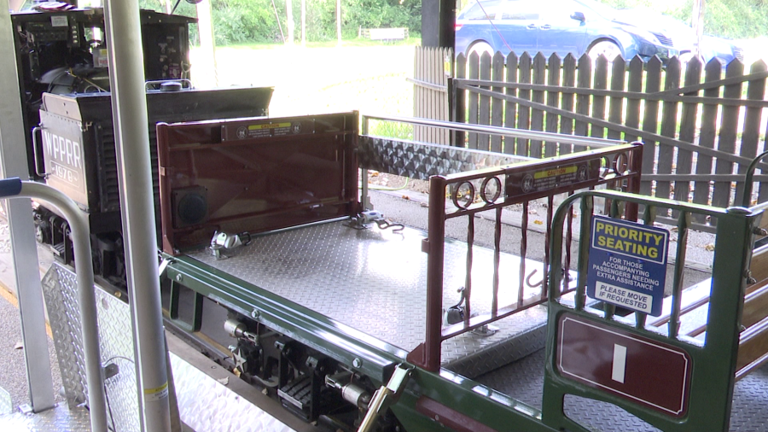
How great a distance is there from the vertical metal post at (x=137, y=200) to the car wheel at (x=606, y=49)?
44.9 ft

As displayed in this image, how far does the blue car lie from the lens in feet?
48.1

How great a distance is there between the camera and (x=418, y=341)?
3.31m

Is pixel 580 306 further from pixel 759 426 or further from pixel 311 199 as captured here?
pixel 311 199

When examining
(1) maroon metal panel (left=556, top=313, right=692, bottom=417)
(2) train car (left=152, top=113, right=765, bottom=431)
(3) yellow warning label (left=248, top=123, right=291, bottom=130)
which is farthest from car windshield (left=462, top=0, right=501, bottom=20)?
(1) maroon metal panel (left=556, top=313, right=692, bottom=417)

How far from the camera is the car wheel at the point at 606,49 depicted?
1466cm

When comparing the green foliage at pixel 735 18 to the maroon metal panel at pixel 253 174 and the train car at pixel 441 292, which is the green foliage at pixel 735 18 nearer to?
the train car at pixel 441 292

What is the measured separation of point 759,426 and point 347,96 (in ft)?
49.1

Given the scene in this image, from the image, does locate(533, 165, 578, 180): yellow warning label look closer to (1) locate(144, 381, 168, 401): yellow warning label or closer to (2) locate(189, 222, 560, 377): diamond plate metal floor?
(2) locate(189, 222, 560, 377): diamond plate metal floor

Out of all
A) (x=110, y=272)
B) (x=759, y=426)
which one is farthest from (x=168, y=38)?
(x=759, y=426)

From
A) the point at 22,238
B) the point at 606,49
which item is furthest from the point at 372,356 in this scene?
the point at 606,49

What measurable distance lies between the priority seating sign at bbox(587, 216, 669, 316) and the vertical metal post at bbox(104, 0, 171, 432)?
1440 millimetres

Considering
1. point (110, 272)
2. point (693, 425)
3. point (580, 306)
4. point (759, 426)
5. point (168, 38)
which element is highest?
point (168, 38)

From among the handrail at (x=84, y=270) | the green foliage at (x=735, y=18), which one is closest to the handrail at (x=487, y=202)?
the handrail at (x=84, y=270)

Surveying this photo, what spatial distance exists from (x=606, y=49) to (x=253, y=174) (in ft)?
39.1
